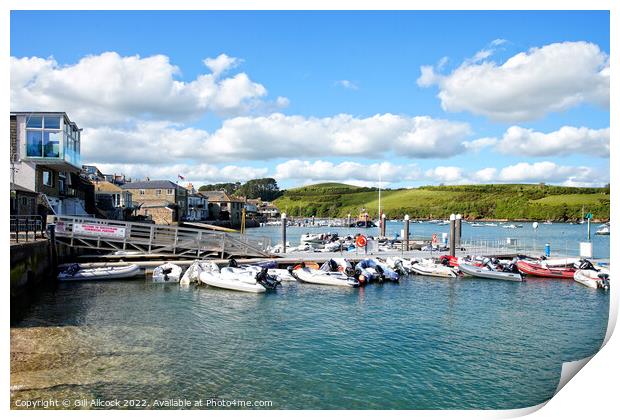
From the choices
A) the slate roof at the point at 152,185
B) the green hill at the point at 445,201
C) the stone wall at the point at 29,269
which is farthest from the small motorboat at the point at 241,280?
the green hill at the point at 445,201

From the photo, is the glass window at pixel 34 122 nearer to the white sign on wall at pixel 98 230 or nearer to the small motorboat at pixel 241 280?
the white sign on wall at pixel 98 230

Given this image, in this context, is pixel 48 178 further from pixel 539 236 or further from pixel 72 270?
pixel 539 236

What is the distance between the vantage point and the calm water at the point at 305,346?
8922 millimetres

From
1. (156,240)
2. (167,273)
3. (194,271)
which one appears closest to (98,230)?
(156,240)

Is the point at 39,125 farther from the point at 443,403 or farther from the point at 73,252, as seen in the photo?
the point at 443,403

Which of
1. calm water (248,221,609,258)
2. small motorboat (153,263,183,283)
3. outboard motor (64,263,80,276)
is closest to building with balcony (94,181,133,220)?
calm water (248,221,609,258)

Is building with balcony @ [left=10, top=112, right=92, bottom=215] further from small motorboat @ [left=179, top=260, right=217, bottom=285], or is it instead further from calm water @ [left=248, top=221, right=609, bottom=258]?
calm water @ [left=248, top=221, right=609, bottom=258]

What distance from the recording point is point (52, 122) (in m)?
21.3

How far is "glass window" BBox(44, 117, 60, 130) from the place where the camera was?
831 inches

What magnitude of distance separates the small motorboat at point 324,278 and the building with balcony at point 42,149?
12983mm

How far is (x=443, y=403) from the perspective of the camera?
8.72 metres

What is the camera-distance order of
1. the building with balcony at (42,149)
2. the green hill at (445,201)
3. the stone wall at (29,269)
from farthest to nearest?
1. the green hill at (445,201)
2. the building with balcony at (42,149)
3. the stone wall at (29,269)

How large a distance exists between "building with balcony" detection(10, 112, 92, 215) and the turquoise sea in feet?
23.5
